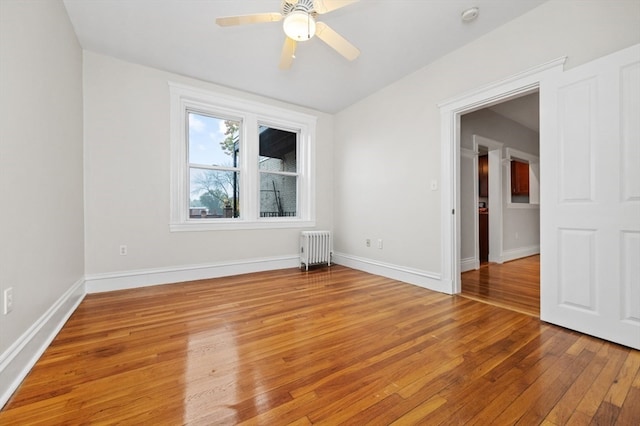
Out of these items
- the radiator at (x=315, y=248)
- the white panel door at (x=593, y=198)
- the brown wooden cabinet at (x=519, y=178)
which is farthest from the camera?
the brown wooden cabinet at (x=519, y=178)

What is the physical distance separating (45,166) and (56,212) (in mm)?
397

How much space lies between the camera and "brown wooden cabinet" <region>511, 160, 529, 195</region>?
219 inches

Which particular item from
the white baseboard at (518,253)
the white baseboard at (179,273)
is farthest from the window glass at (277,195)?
the white baseboard at (518,253)

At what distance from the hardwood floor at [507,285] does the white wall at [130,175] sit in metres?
3.31

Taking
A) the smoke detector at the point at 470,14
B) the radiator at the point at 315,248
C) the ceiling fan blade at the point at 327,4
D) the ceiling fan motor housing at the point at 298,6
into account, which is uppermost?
the smoke detector at the point at 470,14

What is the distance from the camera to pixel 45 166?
1815mm

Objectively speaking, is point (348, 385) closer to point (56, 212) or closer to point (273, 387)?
point (273, 387)

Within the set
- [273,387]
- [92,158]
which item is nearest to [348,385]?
[273,387]

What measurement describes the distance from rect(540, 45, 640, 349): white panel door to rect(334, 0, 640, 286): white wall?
10.8 inches

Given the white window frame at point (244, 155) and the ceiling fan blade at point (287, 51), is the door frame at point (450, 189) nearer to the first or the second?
the ceiling fan blade at point (287, 51)

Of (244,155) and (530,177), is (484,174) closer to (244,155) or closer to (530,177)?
(530,177)

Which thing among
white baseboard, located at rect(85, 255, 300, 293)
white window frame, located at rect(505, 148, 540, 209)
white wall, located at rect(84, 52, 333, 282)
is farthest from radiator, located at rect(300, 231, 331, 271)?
white window frame, located at rect(505, 148, 540, 209)

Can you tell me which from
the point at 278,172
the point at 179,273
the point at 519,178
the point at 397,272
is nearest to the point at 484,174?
the point at 519,178

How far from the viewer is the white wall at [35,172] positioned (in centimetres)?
135
